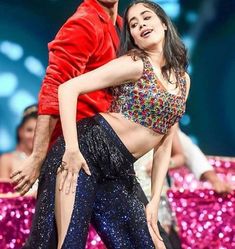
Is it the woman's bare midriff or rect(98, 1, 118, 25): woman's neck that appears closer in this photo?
the woman's bare midriff

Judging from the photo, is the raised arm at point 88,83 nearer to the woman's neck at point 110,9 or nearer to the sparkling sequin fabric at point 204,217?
the woman's neck at point 110,9

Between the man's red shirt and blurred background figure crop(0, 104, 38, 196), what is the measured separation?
146cm

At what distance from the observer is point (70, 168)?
2.21 m

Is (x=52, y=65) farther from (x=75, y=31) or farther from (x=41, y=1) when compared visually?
(x=41, y=1)

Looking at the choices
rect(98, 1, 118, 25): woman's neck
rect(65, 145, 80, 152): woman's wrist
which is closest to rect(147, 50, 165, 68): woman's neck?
rect(98, 1, 118, 25): woman's neck

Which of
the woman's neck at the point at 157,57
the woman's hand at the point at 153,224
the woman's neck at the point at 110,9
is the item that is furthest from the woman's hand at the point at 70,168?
the woman's neck at the point at 110,9

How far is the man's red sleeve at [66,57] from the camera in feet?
7.69

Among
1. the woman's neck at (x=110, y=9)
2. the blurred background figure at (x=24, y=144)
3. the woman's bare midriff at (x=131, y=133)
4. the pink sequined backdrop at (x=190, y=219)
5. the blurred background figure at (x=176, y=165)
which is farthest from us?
the blurred background figure at (x=24, y=144)

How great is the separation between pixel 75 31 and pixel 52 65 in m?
0.12

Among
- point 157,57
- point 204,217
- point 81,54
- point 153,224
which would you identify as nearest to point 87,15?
point 81,54

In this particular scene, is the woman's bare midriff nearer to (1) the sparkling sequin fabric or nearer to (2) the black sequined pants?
(2) the black sequined pants

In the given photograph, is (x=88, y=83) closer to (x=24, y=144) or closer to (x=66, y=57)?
(x=66, y=57)

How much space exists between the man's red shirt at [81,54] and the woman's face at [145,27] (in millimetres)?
104

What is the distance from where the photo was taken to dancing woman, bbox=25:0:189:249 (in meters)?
2.23
